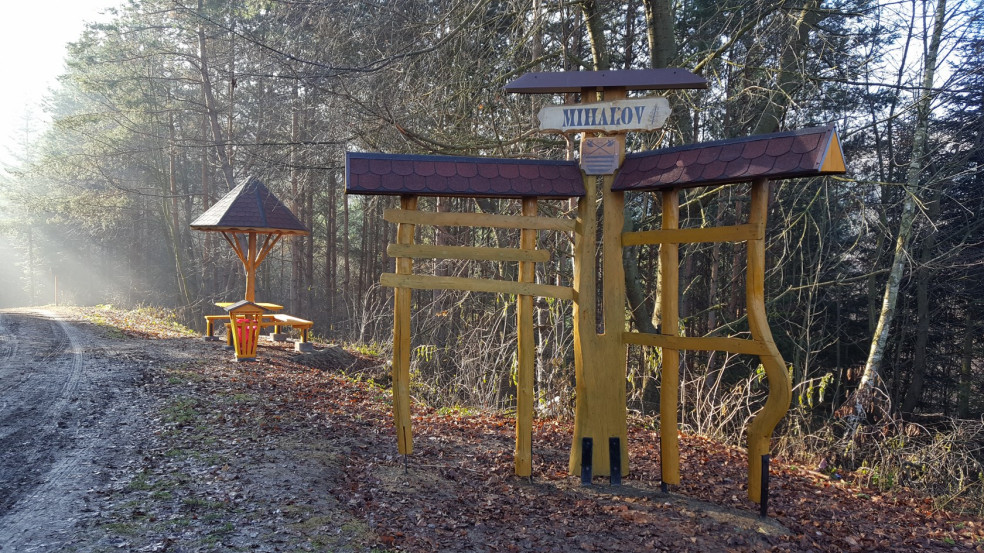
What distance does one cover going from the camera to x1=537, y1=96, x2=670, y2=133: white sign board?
15.4 feet

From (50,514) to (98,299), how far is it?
37.1 m

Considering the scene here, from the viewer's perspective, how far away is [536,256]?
16.3 ft

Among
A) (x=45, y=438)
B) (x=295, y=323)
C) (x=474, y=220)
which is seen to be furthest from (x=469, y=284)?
(x=295, y=323)

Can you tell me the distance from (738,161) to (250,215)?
9886 millimetres

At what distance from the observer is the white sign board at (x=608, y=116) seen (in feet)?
15.4

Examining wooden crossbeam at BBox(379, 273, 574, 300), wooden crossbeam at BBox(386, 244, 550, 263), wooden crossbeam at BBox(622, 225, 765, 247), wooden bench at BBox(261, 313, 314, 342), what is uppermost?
wooden crossbeam at BBox(622, 225, 765, 247)

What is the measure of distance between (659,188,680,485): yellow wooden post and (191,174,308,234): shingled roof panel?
9.11 meters

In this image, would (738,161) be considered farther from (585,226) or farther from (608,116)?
(585,226)

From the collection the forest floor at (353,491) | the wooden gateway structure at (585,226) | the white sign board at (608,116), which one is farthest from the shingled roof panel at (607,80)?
the forest floor at (353,491)

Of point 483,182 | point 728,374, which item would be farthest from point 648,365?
point 728,374

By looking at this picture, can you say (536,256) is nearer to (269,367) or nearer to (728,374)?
(269,367)

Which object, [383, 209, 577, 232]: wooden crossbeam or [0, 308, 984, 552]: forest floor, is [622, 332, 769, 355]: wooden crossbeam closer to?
[383, 209, 577, 232]: wooden crossbeam

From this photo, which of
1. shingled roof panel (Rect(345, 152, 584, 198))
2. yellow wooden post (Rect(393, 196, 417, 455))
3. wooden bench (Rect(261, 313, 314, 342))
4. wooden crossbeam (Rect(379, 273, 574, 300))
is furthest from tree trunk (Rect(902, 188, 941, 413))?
wooden bench (Rect(261, 313, 314, 342))

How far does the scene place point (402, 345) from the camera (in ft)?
16.5
